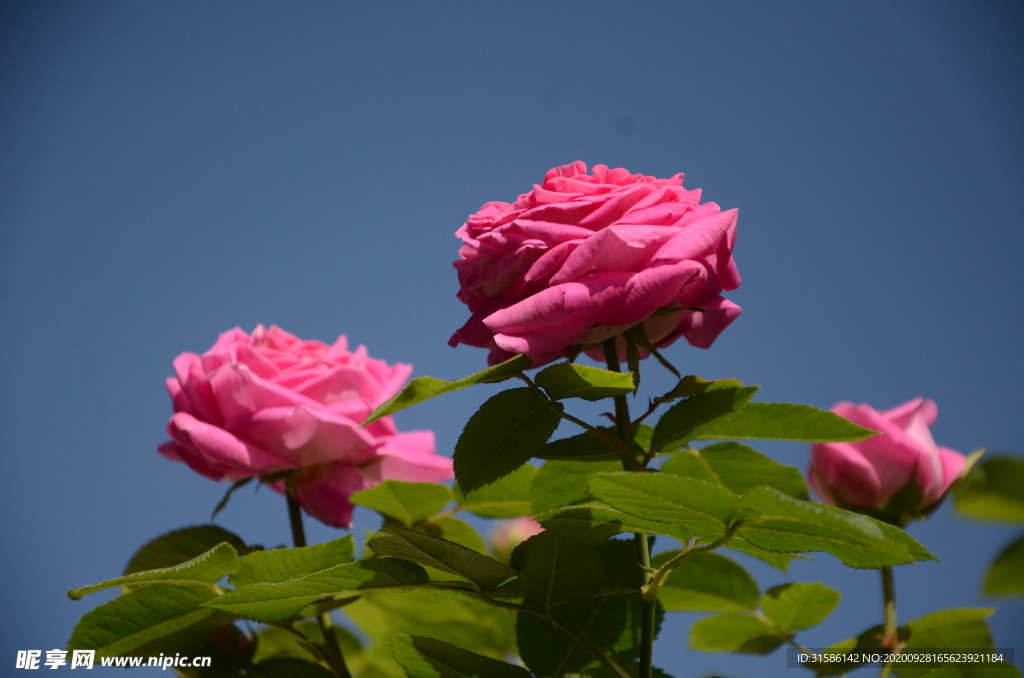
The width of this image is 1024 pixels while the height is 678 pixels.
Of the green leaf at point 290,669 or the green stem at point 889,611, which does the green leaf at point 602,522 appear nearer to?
the green leaf at point 290,669

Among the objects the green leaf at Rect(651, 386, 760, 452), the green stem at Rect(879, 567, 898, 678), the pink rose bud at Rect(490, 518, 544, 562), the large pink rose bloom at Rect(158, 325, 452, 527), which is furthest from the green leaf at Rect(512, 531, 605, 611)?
the pink rose bud at Rect(490, 518, 544, 562)

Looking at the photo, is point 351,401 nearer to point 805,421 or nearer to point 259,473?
point 259,473

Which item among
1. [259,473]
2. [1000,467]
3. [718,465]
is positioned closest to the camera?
[1000,467]

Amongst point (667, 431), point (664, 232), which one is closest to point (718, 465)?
point (667, 431)

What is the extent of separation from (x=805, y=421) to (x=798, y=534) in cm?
10

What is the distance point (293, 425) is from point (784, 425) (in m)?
0.54

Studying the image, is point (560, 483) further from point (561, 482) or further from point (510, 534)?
point (510, 534)

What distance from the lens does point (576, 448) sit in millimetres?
681

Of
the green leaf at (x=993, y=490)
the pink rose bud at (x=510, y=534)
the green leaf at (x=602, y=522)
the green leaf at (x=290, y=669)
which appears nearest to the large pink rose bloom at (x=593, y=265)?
the green leaf at (x=602, y=522)

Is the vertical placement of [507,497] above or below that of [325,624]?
above

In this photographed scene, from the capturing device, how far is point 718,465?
82 centimetres

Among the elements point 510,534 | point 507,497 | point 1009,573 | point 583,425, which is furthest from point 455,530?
point 510,534

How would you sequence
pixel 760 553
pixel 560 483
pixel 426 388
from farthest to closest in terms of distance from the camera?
pixel 560 483 < pixel 760 553 < pixel 426 388

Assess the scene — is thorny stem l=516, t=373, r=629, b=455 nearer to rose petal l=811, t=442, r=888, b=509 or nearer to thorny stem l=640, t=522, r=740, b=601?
thorny stem l=640, t=522, r=740, b=601
